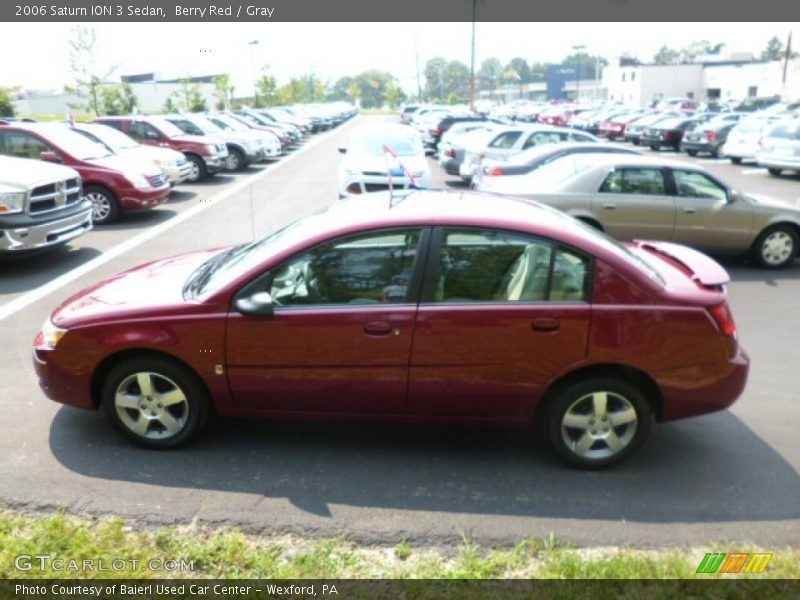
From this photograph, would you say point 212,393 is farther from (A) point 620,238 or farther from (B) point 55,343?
(A) point 620,238

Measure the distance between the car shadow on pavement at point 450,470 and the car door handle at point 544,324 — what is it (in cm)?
88

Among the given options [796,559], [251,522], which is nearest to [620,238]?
[796,559]

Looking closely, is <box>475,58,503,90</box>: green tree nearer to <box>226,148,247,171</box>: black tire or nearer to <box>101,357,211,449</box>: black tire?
<box>226,148,247,171</box>: black tire

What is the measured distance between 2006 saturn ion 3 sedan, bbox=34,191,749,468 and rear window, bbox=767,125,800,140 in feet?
62.2

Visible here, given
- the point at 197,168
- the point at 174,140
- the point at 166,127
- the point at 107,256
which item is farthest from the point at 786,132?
the point at 107,256

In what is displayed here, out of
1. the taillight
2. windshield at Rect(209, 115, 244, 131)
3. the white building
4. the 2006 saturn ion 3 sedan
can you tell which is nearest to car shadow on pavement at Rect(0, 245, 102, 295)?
the 2006 saturn ion 3 sedan

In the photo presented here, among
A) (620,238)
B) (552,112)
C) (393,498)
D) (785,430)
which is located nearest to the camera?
(393,498)

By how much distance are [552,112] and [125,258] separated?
42908mm

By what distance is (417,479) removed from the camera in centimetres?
416

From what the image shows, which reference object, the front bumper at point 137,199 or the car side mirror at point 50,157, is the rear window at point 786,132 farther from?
the car side mirror at point 50,157

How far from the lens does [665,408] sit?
4.23 metres

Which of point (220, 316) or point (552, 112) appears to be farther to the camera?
point (552, 112)

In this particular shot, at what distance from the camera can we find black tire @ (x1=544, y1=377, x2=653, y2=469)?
4.15m

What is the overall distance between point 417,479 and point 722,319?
2001mm
